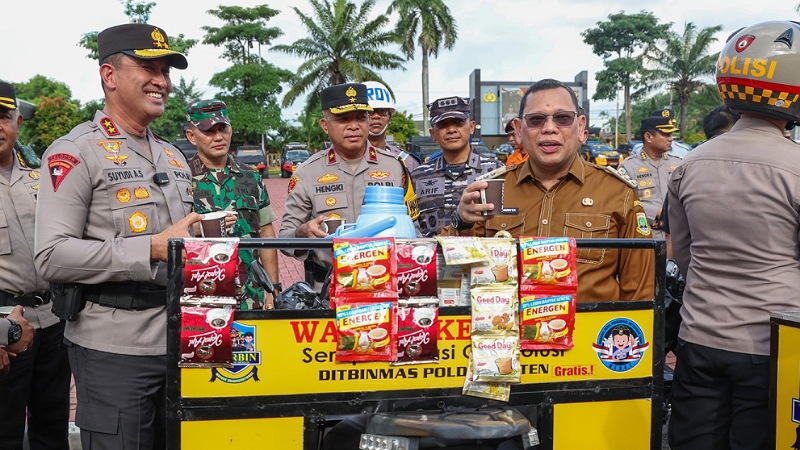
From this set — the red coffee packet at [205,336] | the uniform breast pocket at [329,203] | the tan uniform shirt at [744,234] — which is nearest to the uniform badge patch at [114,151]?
the red coffee packet at [205,336]

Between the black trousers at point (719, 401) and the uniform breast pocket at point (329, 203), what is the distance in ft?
7.14

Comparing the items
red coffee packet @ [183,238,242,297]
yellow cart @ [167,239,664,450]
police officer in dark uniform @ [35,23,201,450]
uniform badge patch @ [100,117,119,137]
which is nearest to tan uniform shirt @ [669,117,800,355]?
yellow cart @ [167,239,664,450]

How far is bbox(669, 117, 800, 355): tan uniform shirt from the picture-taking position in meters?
2.63

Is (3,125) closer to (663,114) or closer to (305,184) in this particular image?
(305,184)

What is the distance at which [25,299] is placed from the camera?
3838mm

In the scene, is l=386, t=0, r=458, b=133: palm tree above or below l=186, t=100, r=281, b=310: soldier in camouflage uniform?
above

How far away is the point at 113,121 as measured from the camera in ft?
9.64

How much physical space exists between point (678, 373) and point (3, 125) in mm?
3636

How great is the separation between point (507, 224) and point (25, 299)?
2569 mm

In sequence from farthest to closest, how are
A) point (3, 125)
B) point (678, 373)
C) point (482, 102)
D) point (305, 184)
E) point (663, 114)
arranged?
point (482, 102) → point (663, 114) → point (305, 184) → point (3, 125) → point (678, 373)

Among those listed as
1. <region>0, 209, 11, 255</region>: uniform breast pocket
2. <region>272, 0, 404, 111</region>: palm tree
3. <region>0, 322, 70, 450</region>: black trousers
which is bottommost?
<region>0, 322, 70, 450</region>: black trousers

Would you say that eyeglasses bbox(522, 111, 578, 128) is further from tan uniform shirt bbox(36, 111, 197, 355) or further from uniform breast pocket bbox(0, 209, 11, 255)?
uniform breast pocket bbox(0, 209, 11, 255)

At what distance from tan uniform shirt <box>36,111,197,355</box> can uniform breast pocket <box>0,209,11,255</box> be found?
1.23 metres

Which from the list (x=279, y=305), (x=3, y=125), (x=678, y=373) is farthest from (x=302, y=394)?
(x=3, y=125)
